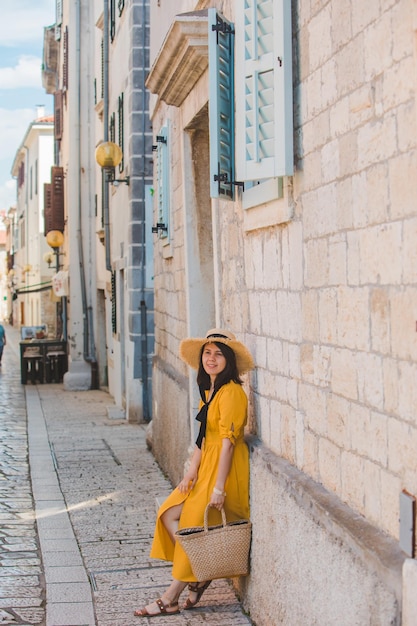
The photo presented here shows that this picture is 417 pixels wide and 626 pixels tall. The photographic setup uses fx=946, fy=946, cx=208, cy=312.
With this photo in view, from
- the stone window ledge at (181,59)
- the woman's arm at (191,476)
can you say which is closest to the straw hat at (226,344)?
the woman's arm at (191,476)

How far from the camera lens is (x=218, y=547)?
17.3ft

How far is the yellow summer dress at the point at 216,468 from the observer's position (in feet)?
17.2

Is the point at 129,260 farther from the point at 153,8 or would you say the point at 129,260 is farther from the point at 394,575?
the point at 394,575

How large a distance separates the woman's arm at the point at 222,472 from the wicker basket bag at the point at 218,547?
63 mm

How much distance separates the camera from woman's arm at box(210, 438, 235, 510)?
5.16 metres

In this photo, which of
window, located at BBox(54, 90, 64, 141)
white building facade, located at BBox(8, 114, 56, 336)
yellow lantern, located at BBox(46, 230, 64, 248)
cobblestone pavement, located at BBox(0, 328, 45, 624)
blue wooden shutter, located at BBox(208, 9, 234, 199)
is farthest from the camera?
white building facade, located at BBox(8, 114, 56, 336)

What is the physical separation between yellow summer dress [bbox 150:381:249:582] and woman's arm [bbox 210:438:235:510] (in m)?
0.05

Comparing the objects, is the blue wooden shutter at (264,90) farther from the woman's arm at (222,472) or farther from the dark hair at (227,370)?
the woman's arm at (222,472)

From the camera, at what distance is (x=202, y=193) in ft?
26.9

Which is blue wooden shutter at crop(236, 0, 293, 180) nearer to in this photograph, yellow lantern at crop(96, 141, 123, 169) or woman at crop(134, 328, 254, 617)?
woman at crop(134, 328, 254, 617)

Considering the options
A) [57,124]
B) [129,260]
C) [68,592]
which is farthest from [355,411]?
[57,124]

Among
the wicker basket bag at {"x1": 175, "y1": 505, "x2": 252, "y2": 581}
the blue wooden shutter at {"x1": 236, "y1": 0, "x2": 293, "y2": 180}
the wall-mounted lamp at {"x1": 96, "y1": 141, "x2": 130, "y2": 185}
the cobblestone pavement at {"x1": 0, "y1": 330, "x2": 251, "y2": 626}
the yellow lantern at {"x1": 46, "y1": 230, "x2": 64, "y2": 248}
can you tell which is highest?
the wall-mounted lamp at {"x1": 96, "y1": 141, "x2": 130, "y2": 185}

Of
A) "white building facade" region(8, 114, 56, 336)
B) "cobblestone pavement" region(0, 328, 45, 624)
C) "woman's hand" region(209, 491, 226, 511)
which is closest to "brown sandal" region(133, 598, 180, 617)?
"cobblestone pavement" region(0, 328, 45, 624)

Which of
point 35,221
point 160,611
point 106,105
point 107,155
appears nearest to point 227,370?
point 160,611
